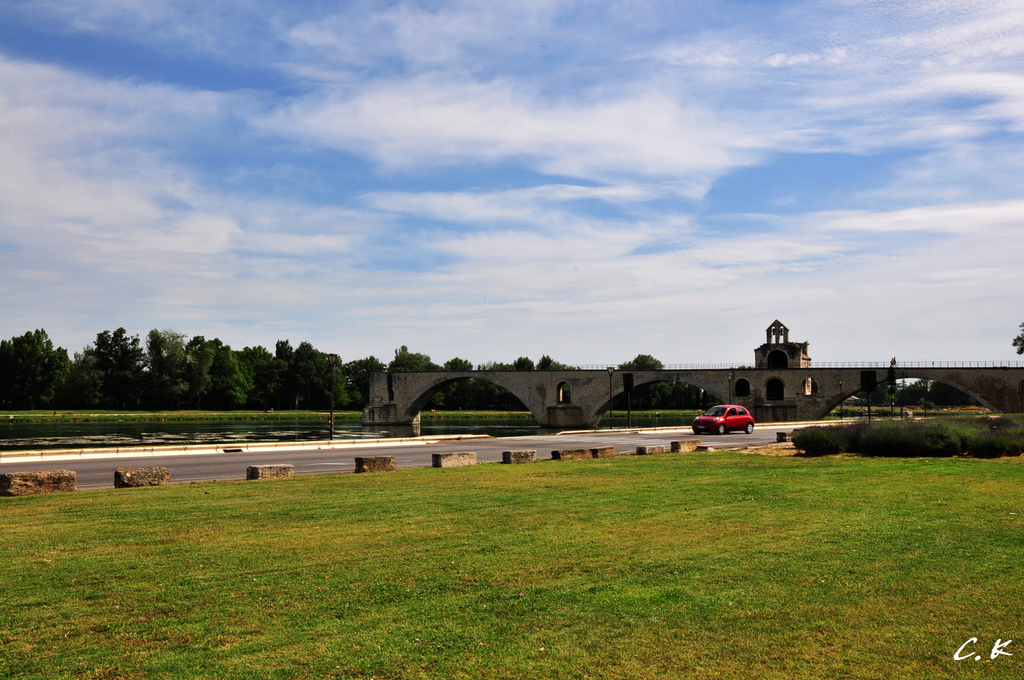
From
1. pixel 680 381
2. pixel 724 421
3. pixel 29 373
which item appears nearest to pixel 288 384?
pixel 29 373

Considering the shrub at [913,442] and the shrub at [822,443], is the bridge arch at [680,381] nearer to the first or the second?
the shrub at [822,443]

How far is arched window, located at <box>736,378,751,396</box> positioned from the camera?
8381cm

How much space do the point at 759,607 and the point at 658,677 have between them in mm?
1543

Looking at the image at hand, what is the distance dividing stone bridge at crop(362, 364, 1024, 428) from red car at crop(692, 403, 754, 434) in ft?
101

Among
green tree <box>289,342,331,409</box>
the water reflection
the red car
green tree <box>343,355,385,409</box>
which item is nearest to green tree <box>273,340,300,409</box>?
green tree <box>289,342,331,409</box>

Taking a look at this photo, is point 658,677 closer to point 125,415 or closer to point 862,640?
point 862,640

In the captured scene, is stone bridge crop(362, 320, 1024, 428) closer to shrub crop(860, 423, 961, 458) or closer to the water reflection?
the water reflection

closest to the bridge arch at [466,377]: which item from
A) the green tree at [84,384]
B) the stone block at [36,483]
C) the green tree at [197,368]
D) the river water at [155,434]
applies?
the river water at [155,434]

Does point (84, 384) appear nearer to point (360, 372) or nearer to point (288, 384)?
point (288, 384)

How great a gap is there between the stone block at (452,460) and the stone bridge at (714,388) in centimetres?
5541

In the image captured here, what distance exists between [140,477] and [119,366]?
367ft

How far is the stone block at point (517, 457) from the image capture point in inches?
797

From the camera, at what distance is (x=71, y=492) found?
44.8ft

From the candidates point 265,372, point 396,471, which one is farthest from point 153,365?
point 396,471
